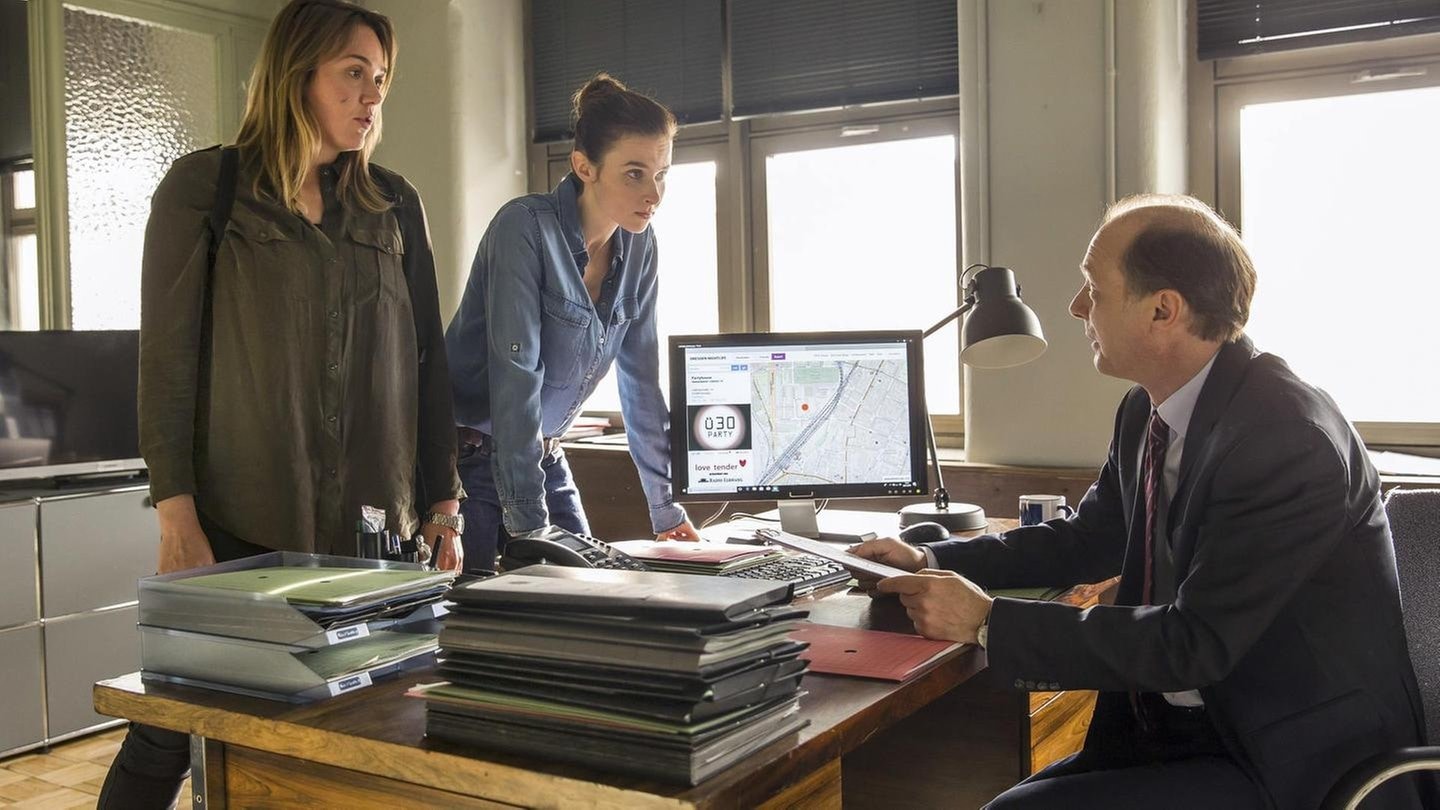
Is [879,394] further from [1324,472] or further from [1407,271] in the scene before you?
[1407,271]

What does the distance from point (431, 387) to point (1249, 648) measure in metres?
1.37

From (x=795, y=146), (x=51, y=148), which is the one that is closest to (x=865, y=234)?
(x=795, y=146)

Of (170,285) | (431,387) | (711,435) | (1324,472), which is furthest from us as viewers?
(711,435)

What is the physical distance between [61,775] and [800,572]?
2.52 m

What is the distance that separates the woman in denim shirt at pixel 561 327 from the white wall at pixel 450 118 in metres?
2.33

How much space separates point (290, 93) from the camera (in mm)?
1977

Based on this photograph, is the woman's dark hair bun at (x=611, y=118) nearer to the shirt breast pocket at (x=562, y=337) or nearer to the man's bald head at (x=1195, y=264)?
the shirt breast pocket at (x=562, y=337)

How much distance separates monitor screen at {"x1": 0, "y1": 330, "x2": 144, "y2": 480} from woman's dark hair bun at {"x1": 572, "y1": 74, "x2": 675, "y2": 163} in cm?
214

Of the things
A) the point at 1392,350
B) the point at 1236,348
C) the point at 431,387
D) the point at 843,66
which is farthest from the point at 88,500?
the point at 1392,350

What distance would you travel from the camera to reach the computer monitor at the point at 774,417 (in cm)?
257

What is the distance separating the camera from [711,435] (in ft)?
8.45

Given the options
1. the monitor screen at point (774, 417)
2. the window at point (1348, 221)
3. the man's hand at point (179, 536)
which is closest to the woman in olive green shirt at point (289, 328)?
the man's hand at point (179, 536)

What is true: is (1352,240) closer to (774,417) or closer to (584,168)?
(774,417)

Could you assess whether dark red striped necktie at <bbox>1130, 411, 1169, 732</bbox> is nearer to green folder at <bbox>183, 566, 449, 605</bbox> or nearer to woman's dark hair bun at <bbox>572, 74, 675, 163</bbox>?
green folder at <bbox>183, 566, 449, 605</bbox>
